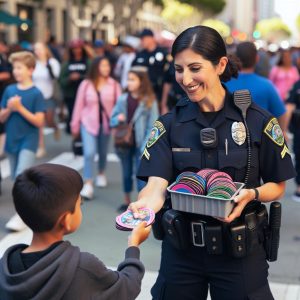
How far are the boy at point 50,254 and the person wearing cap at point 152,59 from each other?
327 inches

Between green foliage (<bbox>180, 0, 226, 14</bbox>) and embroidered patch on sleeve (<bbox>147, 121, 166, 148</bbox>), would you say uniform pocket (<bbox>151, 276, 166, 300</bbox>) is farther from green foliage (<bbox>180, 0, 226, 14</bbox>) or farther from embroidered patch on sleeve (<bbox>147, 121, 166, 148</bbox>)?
green foliage (<bbox>180, 0, 226, 14</bbox>)

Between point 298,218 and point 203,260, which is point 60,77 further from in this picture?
point 203,260

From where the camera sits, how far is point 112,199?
7.28m

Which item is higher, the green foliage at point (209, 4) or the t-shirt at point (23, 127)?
the t-shirt at point (23, 127)

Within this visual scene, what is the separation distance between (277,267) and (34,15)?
3566cm

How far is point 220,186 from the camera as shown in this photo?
8.21 feet

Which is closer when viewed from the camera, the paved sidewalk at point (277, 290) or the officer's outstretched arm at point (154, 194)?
the officer's outstretched arm at point (154, 194)

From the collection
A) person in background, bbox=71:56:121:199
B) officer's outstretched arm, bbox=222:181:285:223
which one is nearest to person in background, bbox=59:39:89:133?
person in background, bbox=71:56:121:199

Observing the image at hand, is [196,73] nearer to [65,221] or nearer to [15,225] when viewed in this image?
[65,221]

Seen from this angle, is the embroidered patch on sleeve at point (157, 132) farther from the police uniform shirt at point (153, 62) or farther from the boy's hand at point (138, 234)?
the police uniform shirt at point (153, 62)

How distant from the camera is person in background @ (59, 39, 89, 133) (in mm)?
10656

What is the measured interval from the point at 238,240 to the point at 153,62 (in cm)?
801

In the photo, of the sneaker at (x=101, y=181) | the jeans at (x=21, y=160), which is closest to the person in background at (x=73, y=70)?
the sneaker at (x=101, y=181)

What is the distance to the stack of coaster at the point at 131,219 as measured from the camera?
2.46 metres
